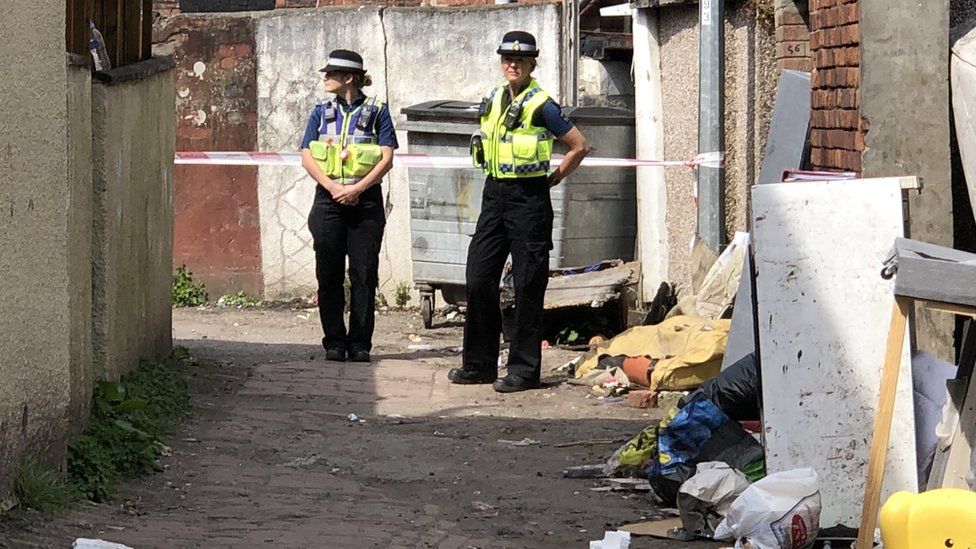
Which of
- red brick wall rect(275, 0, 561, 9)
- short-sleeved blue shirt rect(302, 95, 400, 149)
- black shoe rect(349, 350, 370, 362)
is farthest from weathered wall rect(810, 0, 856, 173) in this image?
red brick wall rect(275, 0, 561, 9)

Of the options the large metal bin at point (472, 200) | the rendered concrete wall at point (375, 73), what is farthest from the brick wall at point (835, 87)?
the rendered concrete wall at point (375, 73)

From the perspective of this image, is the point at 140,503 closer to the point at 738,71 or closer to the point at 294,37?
the point at 738,71

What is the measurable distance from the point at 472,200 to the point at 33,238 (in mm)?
6170

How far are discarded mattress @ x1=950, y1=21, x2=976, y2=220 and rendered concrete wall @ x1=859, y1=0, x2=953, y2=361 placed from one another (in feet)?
0.30

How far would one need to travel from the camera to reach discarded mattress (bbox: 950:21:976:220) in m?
5.31

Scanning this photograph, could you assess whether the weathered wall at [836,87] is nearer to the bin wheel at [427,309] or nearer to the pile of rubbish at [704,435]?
the pile of rubbish at [704,435]

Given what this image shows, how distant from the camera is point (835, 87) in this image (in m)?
6.44

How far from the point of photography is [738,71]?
30.1 feet

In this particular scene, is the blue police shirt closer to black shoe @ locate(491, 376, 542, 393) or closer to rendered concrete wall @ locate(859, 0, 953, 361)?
black shoe @ locate(491, 376, 542, 393)

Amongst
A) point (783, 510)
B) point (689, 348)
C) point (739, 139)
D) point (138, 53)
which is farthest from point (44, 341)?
point (739, 139)

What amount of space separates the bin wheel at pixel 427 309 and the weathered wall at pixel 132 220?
3075mm

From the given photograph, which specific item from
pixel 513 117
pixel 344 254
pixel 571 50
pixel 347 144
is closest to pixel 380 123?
pixel 347 144

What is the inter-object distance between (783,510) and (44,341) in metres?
2.47

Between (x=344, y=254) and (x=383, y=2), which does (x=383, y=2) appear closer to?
(x=383, y=2)
